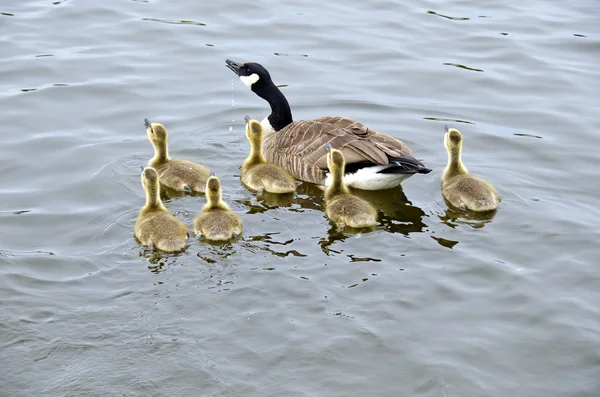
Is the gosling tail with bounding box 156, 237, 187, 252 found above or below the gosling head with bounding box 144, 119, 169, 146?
below

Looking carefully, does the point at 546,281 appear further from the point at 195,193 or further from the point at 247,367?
the point at 195,193

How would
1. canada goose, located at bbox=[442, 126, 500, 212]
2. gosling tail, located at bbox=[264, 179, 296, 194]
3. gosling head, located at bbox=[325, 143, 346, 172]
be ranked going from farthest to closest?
1. gosling tail, located at bbox=[264, 179, 296, 194]
2. gosling head, located at bbox=[325, 143, 346, 172]
3. canada goose, located at bbox=[442, 126, 500, 212]

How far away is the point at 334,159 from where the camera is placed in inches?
418

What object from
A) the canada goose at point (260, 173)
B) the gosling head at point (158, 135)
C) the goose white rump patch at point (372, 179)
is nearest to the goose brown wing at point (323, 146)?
the goose white rump patch at point (372, 179)

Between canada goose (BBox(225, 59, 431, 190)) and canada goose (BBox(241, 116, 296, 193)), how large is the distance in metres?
0.35

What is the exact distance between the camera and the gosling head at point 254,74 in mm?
12823

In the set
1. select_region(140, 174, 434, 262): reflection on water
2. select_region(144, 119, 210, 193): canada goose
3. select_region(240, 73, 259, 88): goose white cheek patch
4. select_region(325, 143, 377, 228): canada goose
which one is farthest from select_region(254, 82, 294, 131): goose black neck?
select_region(325, 143, 377, 228): canada goose

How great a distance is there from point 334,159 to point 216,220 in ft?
5.95

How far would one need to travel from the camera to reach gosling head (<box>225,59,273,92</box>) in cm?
1282

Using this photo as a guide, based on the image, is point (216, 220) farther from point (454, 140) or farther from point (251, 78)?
point (251, 78)

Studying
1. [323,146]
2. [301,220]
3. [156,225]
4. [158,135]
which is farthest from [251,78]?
[156,225]

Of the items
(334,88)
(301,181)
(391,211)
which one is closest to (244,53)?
(334,88)

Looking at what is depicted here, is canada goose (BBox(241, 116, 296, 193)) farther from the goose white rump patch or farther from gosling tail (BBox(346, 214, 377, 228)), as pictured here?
gosling tail (BBox(346, 214, 377, 228))

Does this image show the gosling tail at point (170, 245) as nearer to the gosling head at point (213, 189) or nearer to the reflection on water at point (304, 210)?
the reflection on water at point (304, 210)
